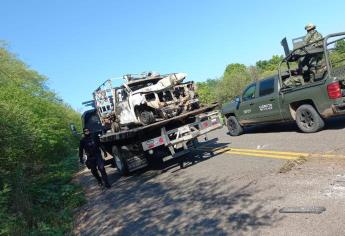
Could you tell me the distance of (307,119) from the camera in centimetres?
1079

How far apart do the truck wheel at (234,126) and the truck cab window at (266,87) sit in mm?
1699

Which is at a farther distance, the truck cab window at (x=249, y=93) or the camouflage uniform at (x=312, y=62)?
the truck cab window at (x=249, y=93)

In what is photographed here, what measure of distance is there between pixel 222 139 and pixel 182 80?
339 cm

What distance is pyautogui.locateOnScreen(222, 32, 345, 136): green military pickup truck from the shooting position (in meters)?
9.93

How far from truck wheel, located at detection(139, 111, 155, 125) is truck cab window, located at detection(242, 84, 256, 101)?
13.4 ft

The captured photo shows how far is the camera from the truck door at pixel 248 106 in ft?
42.9

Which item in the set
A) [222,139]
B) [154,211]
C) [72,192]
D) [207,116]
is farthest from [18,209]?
[222,139]

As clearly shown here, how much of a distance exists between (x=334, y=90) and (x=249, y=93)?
3947 millimetres

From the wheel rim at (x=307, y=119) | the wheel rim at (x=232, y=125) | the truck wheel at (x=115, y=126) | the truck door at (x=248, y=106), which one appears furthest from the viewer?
the wheel rim at (x=232, y=125)

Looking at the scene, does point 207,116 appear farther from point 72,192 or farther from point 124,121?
point 72,192

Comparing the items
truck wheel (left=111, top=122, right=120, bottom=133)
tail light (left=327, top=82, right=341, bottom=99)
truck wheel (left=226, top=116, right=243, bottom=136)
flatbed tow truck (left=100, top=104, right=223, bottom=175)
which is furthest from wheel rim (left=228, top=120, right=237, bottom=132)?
tail light (left=327, top=82, right=341, bottom=99)

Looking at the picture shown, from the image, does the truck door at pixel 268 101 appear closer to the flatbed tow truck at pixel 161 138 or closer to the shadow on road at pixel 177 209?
the flatbed tow truck at pixel 161 138

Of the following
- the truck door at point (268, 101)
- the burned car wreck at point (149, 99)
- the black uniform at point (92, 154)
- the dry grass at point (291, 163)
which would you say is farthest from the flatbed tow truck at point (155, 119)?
the dry grass at point (291, 163)

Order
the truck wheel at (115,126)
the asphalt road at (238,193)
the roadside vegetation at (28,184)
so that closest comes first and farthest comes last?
the asphalt road at (238,193), the roadside vegetation at (28,184), the truck wheel at (115,126)
